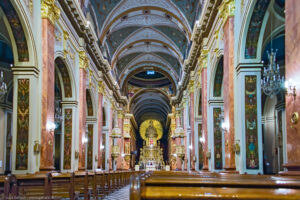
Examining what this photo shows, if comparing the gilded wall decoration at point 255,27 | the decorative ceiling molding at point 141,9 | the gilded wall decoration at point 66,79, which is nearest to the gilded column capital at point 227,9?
the gilded wall decoration at point 255,27

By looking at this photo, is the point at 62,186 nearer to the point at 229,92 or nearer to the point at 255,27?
the point at 229,92

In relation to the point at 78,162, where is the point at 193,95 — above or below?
above

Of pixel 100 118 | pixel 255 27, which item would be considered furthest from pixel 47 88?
pixel 100 118

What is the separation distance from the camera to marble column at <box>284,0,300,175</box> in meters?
5.79

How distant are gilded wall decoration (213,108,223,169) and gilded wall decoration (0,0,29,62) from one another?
24.9ft

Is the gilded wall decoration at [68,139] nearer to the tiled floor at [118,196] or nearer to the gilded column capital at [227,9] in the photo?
the tiled floor at [118,196]

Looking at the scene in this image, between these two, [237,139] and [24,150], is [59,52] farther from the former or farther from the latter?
[237,139]

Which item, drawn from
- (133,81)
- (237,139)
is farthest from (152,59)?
(237,139)

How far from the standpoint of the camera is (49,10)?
1025 cm

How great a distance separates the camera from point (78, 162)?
1430 cm

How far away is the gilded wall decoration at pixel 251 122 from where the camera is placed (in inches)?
368

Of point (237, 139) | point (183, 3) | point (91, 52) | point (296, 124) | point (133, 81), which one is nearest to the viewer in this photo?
point (296, 124)

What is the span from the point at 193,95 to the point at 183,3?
4.89m

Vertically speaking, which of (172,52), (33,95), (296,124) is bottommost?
(296,124)
